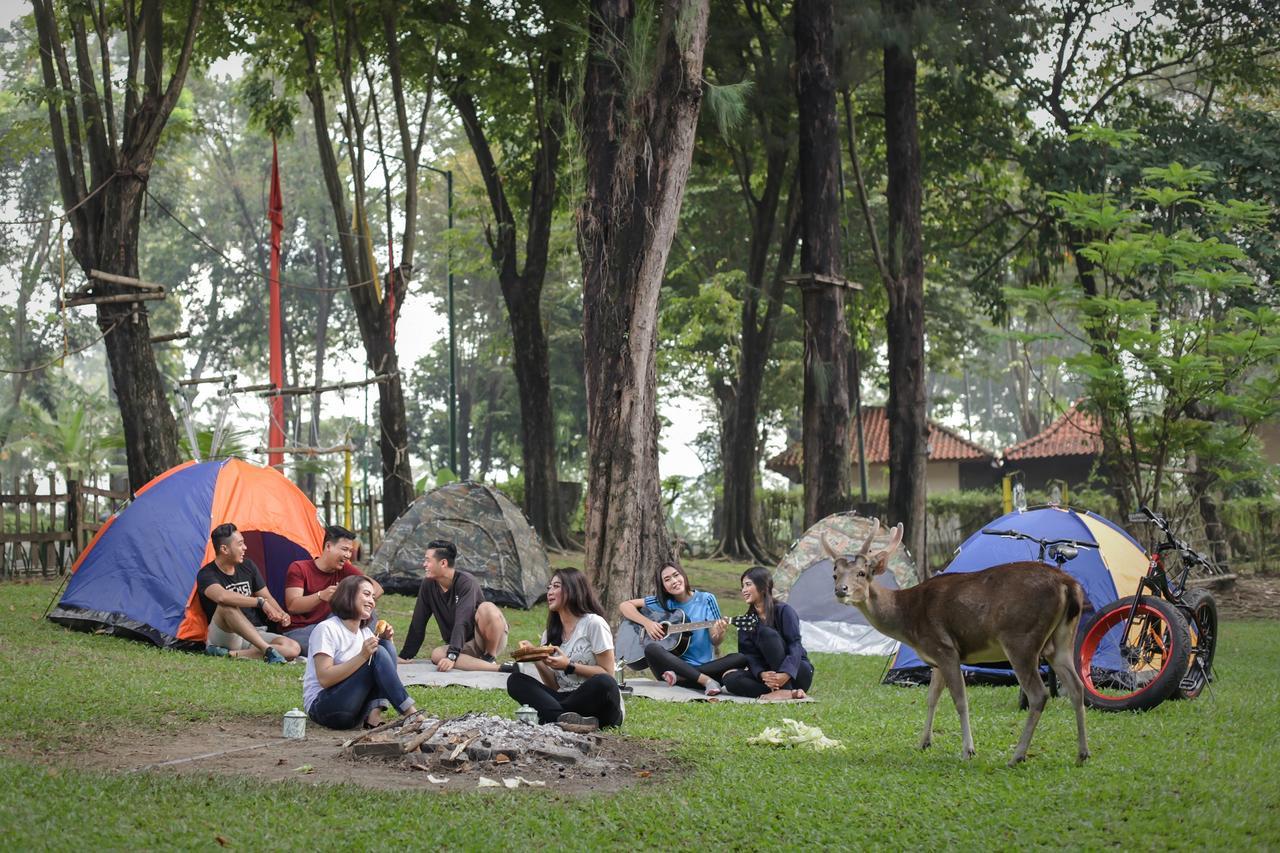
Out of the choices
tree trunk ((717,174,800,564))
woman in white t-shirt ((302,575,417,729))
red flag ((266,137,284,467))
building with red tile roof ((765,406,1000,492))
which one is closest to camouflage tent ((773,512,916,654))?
woman in white t-shirt ((302,575,417,729))

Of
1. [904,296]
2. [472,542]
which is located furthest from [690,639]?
[904,296]

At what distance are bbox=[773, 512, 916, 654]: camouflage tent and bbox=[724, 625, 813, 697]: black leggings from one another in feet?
14.6

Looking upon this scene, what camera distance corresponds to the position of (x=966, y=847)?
18.6 feet

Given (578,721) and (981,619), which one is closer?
(981,619)

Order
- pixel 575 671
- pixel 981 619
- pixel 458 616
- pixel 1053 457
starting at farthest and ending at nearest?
pixel 1053 457 < pixel 458 616 < pixel 575 671 < pixel 981 619

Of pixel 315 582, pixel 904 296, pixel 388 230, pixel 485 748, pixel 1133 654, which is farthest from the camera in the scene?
pixel 388 230

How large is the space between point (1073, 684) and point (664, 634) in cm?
404

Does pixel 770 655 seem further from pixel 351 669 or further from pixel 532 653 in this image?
pixel 351 669

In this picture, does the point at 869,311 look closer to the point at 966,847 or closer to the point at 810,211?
the point at 810,211

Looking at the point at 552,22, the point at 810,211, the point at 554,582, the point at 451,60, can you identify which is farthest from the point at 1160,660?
the point at 451,60

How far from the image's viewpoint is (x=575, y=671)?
8.06 m

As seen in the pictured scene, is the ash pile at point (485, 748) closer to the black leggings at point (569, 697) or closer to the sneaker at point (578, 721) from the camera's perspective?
the sneaker at point (578, 721)

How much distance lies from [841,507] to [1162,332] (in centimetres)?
457

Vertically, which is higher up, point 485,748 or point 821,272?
point 821,272
